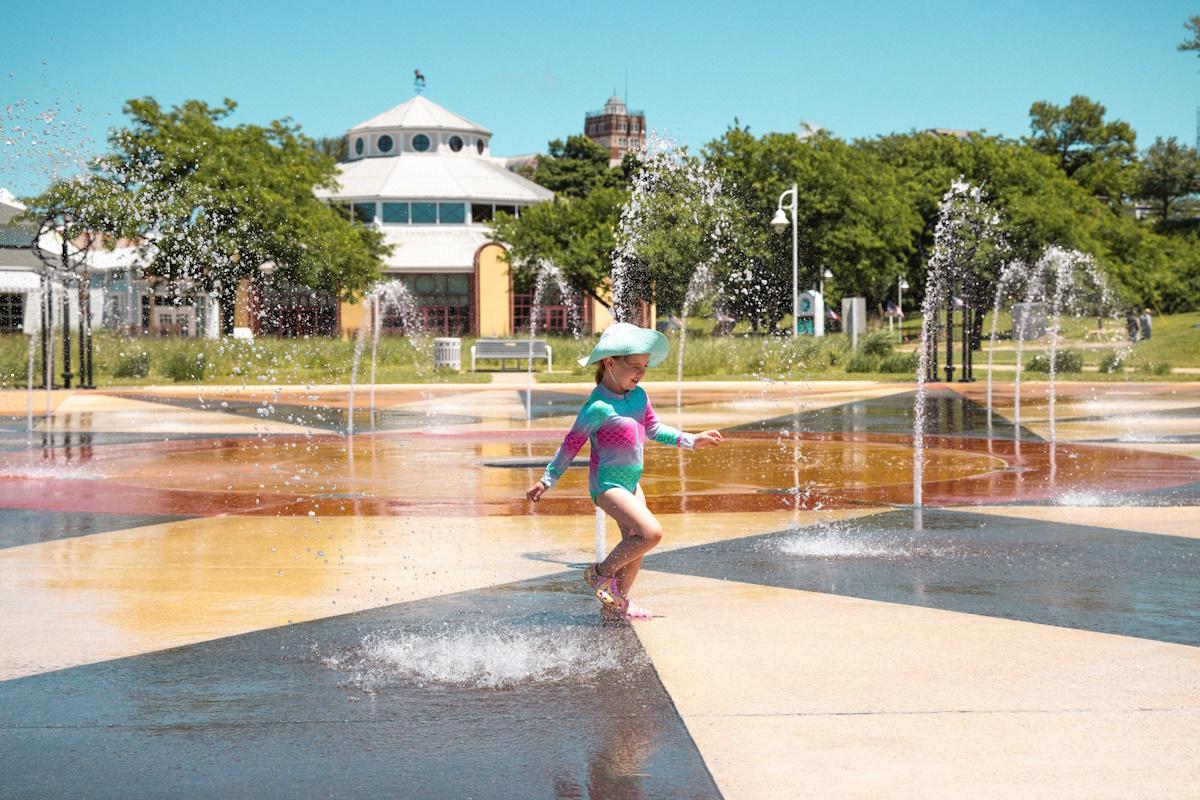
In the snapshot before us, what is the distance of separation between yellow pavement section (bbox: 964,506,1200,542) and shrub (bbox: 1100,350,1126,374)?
934 inches

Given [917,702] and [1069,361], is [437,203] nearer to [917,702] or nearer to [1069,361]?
[1069,361]

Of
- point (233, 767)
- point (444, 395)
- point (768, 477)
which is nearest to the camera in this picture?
point (233, 767)

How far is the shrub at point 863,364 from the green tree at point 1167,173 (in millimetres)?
58602

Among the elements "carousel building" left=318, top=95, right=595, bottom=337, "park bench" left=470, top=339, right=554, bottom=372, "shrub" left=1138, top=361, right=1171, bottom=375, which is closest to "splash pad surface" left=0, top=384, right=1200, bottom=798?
"shrub" left=1138, top=361, right=1171, bottom=375

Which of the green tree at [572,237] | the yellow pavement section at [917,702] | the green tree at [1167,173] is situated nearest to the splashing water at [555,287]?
the green tree at [572,237]

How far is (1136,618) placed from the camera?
6.77 m

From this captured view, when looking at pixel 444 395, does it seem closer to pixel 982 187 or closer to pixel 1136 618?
pixel 1136 618

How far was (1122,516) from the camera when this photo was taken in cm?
1033

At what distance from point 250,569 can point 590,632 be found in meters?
2.64

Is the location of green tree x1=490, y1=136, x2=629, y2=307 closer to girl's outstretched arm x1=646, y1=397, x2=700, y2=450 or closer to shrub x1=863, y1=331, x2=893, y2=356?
shrub x1=863, y1=331, x2=893, y2=356

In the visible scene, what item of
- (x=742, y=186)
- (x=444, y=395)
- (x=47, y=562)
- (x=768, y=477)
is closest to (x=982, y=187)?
(x=742, y=186)

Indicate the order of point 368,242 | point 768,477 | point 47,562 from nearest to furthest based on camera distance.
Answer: point 47,562 → point 768,477 → point 368,242

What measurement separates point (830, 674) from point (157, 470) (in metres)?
9.61

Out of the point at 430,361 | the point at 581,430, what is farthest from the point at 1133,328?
the point at 581,430
